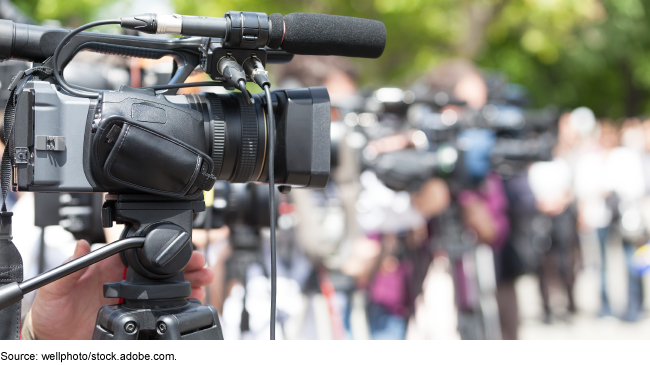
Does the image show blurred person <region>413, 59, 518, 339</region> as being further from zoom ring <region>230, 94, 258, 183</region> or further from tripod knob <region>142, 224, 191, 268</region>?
tripod knob <region>142, 224, 191, 268</region>

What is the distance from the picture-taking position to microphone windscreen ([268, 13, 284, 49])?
3.87ft

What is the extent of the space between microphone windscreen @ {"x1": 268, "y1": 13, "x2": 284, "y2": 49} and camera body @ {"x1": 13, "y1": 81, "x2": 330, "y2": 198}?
0.18 metres

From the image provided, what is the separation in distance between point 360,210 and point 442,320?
1.03 metres

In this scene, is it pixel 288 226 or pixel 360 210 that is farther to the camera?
pixel 360 210

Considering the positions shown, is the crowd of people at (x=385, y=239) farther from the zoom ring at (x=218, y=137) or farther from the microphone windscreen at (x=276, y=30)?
the microphone windscreen at (x=276, y=30)

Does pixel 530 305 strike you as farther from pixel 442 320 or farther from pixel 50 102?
pixel 50 102

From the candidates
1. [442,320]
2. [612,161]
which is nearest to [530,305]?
[612,161]

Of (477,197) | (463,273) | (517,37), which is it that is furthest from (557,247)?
(517,37)

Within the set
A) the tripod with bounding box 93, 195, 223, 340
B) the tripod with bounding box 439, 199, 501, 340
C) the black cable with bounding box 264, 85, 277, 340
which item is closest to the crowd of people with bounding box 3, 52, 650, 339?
the tripod with bounding box 439, 199, 501, 340

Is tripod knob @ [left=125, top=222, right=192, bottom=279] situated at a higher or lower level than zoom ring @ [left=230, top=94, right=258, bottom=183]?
lower

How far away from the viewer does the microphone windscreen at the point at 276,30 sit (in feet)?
3.87

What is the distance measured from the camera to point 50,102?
3.50ft

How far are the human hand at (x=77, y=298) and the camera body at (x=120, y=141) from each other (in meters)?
0.39

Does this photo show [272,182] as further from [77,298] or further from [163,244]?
[77,298]
